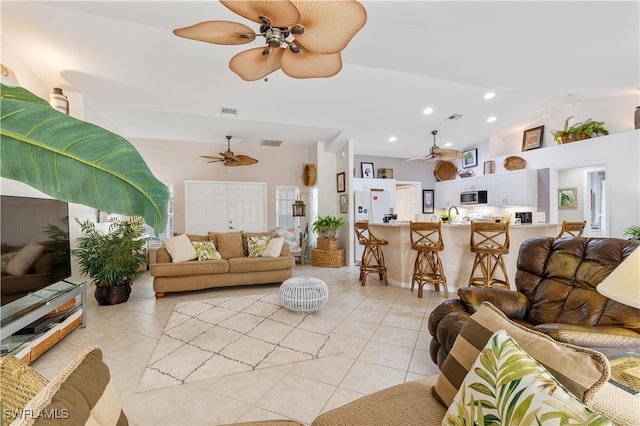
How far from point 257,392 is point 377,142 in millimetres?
5788

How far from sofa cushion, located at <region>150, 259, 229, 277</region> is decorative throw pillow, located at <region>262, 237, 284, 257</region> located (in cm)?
67

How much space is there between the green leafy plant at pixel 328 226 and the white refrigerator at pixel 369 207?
0.47m

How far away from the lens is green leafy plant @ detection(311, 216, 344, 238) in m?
6.20

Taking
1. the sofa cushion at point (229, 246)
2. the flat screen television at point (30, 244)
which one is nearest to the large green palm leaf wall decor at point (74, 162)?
the flat screen television at point (30, 244)

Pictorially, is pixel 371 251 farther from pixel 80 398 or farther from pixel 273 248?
pixel 80 398

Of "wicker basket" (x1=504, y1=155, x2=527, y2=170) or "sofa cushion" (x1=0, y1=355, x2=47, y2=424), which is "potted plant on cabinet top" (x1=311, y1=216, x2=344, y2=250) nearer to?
"wicker basket" (x1=504, y1=155, x2=527, y2=170)

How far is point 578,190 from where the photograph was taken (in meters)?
5.61

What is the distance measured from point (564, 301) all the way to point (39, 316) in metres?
3.89

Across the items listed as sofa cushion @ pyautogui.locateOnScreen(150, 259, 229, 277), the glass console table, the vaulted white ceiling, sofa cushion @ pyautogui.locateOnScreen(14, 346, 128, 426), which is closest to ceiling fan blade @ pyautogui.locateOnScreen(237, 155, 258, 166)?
the vaulted white ceiling

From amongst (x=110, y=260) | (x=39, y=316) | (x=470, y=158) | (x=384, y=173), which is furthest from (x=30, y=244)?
(x=470, y=158)

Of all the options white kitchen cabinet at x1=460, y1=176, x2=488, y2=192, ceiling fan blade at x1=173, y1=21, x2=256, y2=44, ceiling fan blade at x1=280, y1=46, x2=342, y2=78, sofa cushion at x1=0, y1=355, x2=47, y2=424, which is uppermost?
ceiling fan blade at x1=173, y1=21, x2=256, y2=44

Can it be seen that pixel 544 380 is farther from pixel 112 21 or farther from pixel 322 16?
pixel 112 21

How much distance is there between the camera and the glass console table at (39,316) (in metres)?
2.06

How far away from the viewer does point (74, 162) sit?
1.12 feet
